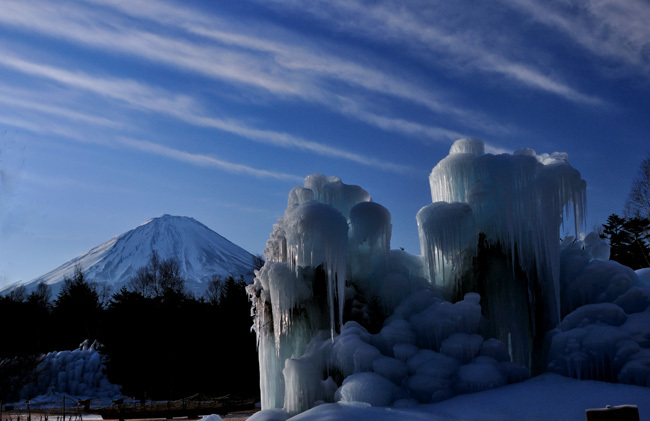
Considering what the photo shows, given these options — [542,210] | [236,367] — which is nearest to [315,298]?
[542,210]

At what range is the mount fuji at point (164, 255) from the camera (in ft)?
306

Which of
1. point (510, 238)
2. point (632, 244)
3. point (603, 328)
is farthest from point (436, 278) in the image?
point (632, 244)

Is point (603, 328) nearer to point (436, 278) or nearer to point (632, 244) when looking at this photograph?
point (436, 278)

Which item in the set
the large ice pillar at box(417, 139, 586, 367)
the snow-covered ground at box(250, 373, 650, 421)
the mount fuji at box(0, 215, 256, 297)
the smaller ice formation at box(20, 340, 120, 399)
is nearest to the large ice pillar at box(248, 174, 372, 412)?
the large ice pillar at box(417, 139, 586, 367)

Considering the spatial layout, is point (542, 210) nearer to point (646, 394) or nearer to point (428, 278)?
point (428, 278)

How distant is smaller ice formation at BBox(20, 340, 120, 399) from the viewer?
3014 centimetres

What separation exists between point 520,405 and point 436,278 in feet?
11.8

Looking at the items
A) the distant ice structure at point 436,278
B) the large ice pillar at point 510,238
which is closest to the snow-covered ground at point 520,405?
the distant ice structure at point 436,278

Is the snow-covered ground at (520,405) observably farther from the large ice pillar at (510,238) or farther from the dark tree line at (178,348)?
the dark tree line at (178,348)

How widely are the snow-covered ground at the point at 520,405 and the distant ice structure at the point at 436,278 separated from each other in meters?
1.06

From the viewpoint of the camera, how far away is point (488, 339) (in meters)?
9.84

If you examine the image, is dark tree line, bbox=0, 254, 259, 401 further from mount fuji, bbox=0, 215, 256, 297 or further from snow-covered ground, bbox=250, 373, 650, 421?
mount fuji, bbox=0, 215, 256, 297

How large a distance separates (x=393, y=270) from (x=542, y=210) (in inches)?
115

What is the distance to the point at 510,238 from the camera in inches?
414
